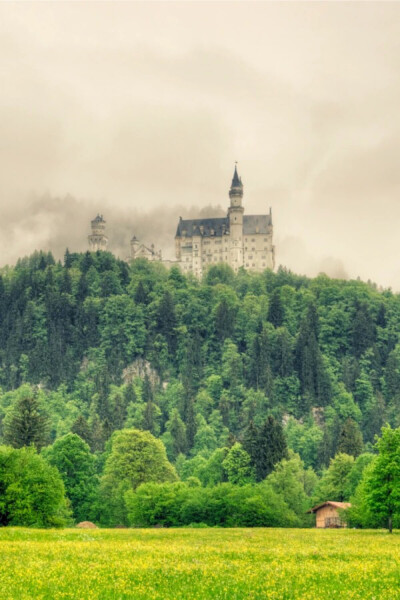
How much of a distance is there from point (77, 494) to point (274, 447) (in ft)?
114

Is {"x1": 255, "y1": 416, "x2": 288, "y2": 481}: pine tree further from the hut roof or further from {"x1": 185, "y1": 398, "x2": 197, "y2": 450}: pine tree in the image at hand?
{"x1": 185, "y1": 398, "x2": 197, "y2": 450}: pine tree

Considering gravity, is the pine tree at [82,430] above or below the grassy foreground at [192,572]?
above

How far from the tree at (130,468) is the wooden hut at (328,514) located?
A: 63.3ft

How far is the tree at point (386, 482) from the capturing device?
199 feet

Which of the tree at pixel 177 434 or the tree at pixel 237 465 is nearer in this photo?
the tree at pixel 237 465

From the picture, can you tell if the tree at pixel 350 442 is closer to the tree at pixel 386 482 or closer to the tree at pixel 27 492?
the tree at pixel 386 482

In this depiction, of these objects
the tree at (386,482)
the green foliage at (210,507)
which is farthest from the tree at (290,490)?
the tree at (386,482)

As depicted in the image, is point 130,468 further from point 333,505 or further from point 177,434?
point 177,434

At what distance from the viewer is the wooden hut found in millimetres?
94706

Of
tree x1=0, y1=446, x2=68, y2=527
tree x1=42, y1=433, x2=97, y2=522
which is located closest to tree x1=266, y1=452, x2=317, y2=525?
tree x1=42, y1=433, x2=97, y2=522

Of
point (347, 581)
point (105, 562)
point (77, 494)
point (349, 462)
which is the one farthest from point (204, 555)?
point (349, 462)

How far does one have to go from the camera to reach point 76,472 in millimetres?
105062

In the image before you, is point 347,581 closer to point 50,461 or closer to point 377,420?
point 50,461

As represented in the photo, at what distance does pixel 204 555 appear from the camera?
120ft
